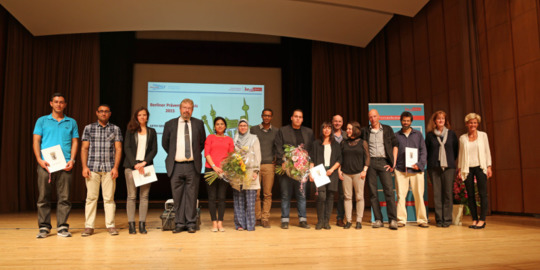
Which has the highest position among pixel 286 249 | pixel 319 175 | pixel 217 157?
pixel 217 157

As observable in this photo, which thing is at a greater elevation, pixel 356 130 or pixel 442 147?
pixel 356 130

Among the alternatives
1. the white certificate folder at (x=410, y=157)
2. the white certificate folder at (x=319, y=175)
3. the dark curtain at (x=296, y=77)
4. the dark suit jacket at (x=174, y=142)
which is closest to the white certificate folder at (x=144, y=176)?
the dark suit jacket at (x=174, y=142)

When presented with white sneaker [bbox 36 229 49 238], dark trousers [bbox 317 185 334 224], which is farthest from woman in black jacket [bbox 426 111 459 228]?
white sneaker [bbox 36 229 49 238]

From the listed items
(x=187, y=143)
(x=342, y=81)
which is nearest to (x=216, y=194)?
(x=187, y=143)

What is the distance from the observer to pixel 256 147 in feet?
15.5

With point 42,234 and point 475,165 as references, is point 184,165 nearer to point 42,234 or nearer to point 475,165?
point 42,234

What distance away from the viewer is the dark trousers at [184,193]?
444 centimetres

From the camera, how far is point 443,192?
490 centimetres

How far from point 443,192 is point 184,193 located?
326cm

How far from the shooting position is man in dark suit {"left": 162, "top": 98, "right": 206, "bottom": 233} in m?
4.45

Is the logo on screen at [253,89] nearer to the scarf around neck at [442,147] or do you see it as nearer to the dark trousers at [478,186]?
the scarf around neck at [442,147]

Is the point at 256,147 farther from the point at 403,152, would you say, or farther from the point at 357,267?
the point at 357,267

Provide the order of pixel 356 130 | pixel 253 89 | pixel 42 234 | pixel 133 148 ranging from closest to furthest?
1. pixel 42 234
2. pixel 133 148
3. pixel 356 130
4. pixel 253 89

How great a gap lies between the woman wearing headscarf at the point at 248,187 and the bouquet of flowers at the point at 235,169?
5cm
